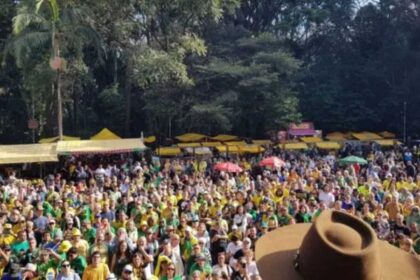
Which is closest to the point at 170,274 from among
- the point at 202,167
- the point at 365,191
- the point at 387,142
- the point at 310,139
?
the point at 365,191

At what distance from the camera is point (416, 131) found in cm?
4253

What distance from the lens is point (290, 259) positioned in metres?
2.17

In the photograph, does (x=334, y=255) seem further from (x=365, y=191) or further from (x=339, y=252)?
(x=365, y=191)

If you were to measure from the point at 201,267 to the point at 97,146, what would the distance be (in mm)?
17399

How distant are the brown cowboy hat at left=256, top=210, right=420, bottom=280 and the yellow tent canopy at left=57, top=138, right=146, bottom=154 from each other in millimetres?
22940

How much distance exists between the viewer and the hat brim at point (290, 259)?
2.08 meters

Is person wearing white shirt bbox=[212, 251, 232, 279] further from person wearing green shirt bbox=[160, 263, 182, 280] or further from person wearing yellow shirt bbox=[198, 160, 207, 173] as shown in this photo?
person wearing yellow shirt bbox=[198, 160, 207, 173]

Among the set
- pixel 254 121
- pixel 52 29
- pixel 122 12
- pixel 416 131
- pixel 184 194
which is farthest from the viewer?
pixel 416 131

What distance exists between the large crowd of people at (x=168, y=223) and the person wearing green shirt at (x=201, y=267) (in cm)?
2

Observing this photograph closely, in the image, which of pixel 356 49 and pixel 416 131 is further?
pixel 356 49

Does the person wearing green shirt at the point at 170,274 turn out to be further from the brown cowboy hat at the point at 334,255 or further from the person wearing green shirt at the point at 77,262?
the brown cowboy hat at the point at 334,255

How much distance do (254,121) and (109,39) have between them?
11.3 metres

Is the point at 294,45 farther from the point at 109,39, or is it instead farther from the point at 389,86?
the point at 109,39

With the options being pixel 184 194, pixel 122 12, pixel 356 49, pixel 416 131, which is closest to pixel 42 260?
pixel 184 194
